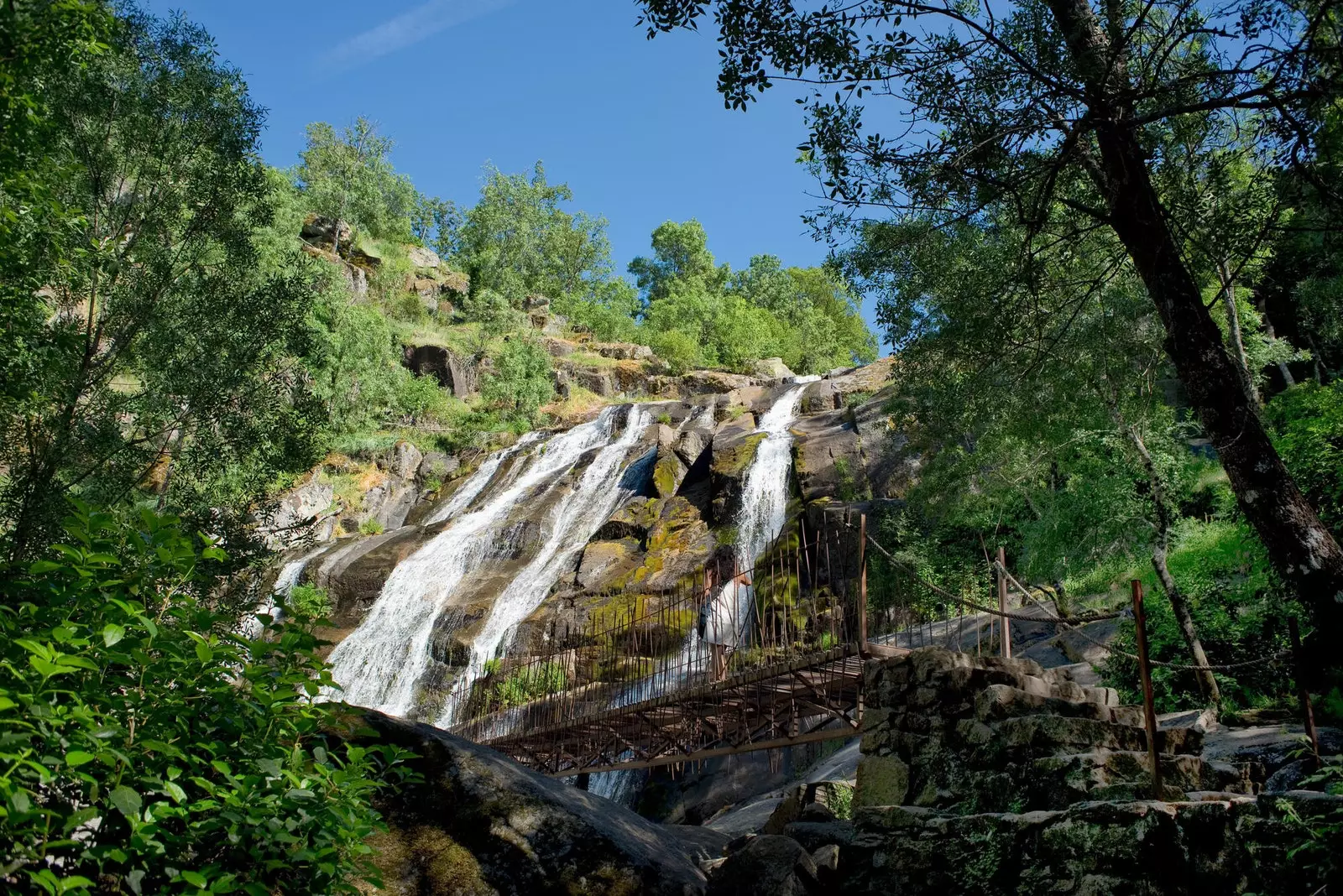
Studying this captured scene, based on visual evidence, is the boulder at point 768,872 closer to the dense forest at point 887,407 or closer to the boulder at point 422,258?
the dense forest at point 887,407

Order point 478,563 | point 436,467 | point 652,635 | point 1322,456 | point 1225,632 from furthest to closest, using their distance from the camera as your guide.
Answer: point 436,467 < point 478,563 < point 652,635 < point 1225,632 < point 1322,456

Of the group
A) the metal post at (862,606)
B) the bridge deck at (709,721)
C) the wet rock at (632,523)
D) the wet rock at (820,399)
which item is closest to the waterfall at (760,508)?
the wet rock at (632,523)

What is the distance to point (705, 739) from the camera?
38.8ft

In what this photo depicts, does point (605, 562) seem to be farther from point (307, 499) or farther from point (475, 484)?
point (307, 499)

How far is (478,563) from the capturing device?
997 inches

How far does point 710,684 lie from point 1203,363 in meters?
6.16

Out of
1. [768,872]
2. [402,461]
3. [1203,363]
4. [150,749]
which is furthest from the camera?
[402,461]

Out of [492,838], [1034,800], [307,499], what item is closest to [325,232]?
[307,499]

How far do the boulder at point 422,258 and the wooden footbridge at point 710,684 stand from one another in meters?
39.9

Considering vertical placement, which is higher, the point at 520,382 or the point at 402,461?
the point at 520,382

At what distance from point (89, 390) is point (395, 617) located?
42.3 ft

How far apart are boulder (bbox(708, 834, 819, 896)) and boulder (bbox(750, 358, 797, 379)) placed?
40427 mm

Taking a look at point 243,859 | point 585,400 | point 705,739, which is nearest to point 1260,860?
point 243,859

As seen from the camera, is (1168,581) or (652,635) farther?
(652,635)
